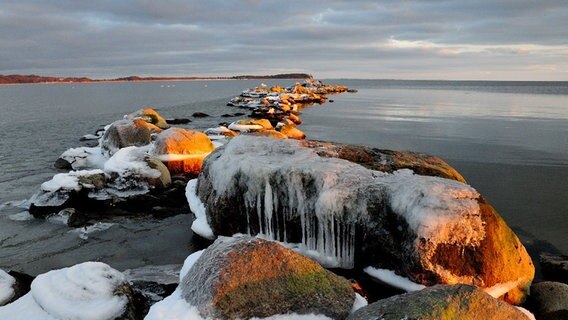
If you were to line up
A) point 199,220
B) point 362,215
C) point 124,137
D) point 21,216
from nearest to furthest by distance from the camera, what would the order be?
point 362,215 → point 199,220 → point 21,216 → point 124,137

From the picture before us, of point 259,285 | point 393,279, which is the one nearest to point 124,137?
point 393,279

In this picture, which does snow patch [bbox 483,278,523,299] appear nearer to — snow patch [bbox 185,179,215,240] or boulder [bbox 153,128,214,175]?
snow patch [bbox 185,179,215,240]

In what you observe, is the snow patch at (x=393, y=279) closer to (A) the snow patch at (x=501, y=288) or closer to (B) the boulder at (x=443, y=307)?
(A) the snow patch at (x=501, y=288)

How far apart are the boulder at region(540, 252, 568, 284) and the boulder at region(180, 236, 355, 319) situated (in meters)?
5.14

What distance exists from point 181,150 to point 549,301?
12560 mm

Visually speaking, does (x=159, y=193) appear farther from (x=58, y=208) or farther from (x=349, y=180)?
(x=349, y=180)

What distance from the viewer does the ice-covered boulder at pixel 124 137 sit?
19375mm

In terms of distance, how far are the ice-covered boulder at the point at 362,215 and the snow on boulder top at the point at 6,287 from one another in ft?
13.5

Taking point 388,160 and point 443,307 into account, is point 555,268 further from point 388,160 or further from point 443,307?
point 443,307

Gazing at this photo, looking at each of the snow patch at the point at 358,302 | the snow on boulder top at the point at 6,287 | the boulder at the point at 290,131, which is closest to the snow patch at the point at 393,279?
the snow patch at the point at 358,302

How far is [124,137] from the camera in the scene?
19531 mm

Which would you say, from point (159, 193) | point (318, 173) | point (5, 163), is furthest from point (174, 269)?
point (5, 163)

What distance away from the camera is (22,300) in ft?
21.4

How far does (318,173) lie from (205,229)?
3343 mm
